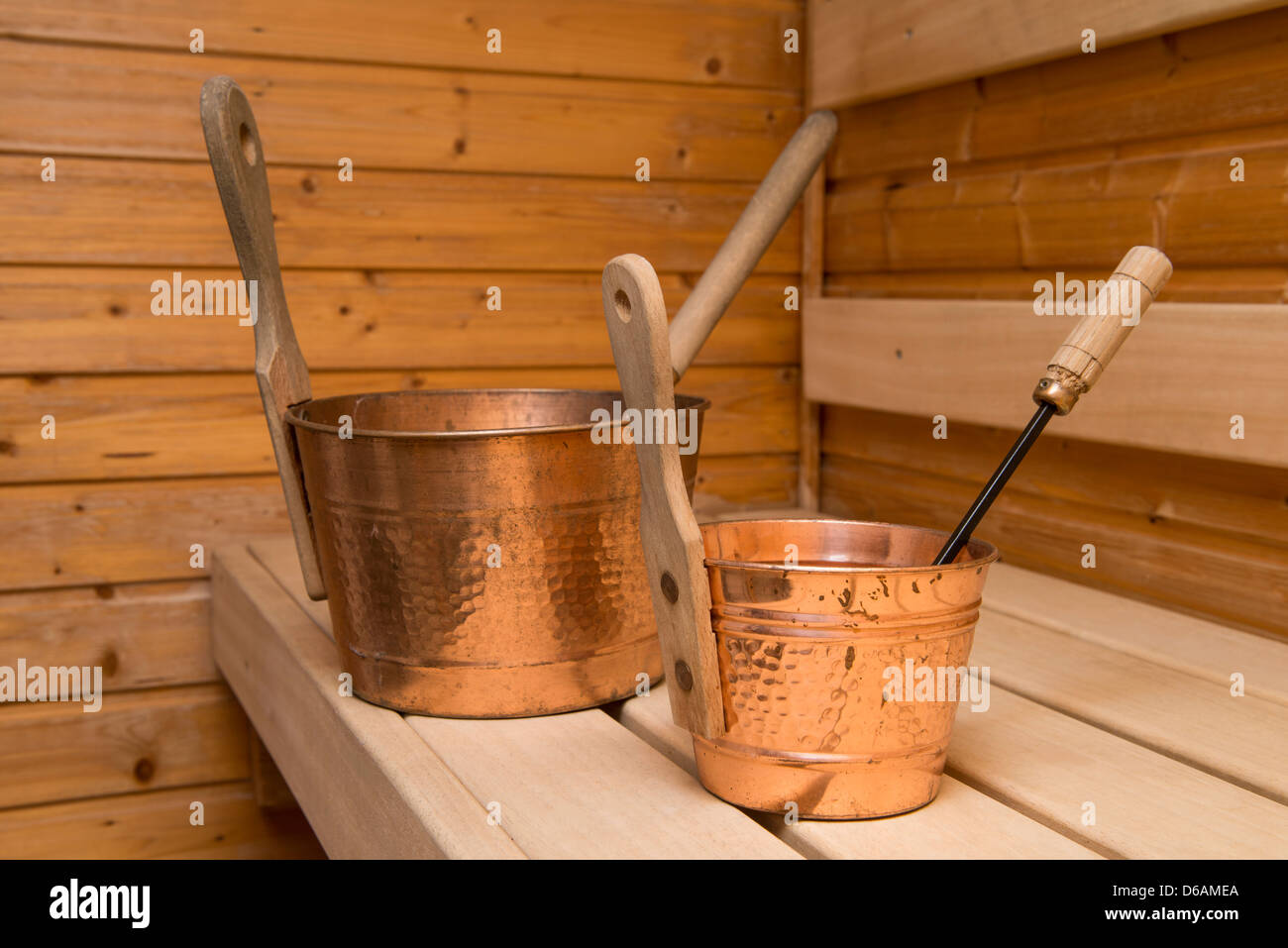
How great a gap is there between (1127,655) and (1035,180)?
A: 652mm

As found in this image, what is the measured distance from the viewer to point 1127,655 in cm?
119

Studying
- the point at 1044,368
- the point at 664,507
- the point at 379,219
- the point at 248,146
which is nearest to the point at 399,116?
the point at 379,219

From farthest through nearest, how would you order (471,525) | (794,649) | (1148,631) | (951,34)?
(951,34)
(1148,631)
(471,525)
(794,649)

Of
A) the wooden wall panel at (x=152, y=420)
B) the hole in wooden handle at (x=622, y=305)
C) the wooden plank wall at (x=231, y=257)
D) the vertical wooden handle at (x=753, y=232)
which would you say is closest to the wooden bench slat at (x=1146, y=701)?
the vertical wooden handle at (x=753, y=232)

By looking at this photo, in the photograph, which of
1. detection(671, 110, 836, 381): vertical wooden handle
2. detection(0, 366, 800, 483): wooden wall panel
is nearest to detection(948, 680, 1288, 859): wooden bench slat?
detection(671, 110, 836, 381): vertical wooden handle

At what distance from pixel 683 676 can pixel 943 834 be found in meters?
0.19

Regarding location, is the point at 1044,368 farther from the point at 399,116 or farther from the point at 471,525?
the point at 399,116

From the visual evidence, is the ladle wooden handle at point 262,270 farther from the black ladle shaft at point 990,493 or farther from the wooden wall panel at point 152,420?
the black ladle shaft at point 990,493

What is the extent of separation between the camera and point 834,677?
29.4 inches

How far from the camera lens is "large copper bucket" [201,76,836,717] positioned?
37.6 inches

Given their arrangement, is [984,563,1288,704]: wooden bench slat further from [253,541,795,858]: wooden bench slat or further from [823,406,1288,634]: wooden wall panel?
[253,541,795,858]: wooden bench slat

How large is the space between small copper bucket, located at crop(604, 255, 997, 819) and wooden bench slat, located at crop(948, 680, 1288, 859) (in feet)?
0.30
